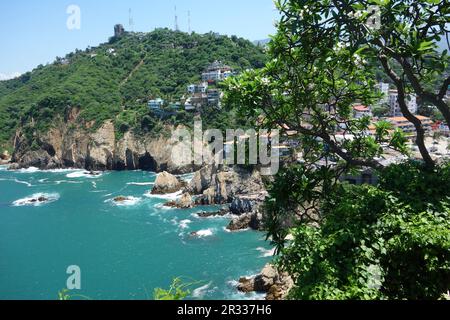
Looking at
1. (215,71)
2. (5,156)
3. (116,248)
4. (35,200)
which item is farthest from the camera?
(5,156)

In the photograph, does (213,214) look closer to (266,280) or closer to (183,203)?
(183,203)

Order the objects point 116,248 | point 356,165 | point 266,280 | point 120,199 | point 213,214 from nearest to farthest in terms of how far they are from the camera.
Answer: point 356,165 → point 266,280 → point 116,248 → point 213,214 → point 120,199

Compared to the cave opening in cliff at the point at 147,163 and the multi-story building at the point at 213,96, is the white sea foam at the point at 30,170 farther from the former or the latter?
the multi-story building at the point at 213,96

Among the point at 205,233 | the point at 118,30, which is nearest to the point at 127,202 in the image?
the point at 205,233

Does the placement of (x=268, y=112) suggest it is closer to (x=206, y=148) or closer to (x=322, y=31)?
(x=322, y=31)

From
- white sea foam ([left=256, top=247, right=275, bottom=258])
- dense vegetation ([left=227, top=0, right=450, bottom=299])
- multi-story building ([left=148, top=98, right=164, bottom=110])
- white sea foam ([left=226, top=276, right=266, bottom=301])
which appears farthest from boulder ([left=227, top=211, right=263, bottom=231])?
multi-story building ([left=148, top=98, right=164, bottom=110])

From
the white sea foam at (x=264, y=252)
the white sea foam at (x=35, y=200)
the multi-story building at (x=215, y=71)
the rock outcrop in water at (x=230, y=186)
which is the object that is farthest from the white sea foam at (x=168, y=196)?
the multi-story building at (x=215, y=71)
